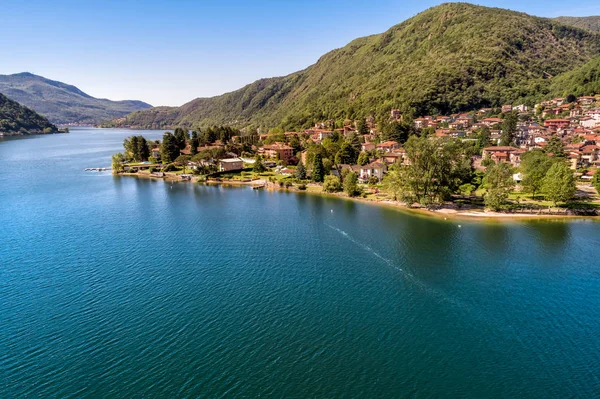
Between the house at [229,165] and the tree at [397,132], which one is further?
the tree at [397,132]

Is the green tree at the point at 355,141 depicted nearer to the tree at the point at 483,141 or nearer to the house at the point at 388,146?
the house at the point at 388,146

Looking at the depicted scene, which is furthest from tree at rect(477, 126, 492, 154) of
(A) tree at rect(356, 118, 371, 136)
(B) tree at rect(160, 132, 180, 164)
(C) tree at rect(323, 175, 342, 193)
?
(B) tree at rect(160, 132, 180, 164)

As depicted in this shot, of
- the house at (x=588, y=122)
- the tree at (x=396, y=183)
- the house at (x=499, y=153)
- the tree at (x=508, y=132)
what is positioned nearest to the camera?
the tree at (x=396, y=183)

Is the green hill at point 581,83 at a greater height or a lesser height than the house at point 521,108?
greater

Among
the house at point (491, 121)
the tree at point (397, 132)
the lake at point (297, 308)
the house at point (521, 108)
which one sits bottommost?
the lake at point (297, 308)

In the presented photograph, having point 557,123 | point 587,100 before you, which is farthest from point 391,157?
point 587,100

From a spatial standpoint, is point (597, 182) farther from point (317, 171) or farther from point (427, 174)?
point (317, 171)

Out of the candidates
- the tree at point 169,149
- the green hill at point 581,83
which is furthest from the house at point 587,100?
the tree at point 169,149
